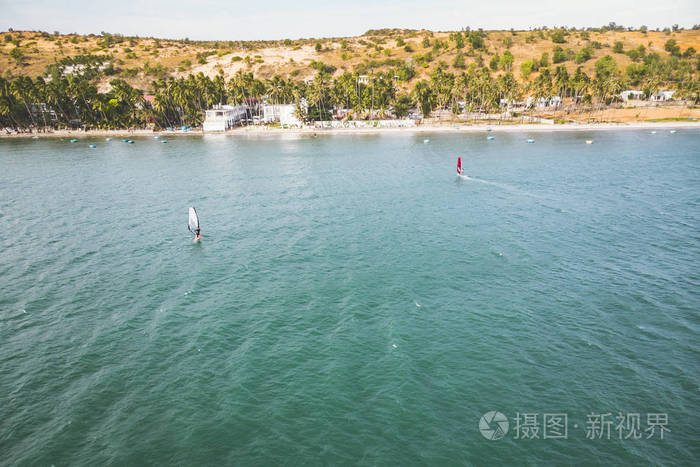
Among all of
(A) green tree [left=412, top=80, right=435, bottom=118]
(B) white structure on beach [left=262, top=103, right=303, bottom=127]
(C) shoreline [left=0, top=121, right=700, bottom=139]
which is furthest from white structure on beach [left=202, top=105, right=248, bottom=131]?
(A) green tree [left=412, top=80, right=435, bottom=118]

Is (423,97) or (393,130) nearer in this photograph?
(393,130)

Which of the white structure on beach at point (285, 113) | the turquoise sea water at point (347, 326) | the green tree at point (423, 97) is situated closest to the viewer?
the turquoise sea water at point (347, 326)

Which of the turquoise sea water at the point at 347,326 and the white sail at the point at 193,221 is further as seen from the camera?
the white sail at the point at 193,221

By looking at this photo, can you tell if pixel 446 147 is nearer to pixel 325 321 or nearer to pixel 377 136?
pixel 377 136

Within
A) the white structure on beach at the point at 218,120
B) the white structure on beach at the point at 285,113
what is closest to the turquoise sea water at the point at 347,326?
the white structure on beach at the point at 218,120

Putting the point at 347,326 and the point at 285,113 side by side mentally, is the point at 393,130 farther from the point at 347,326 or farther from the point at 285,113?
the point at 347,326

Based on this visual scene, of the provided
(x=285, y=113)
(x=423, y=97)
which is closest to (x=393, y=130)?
(x=423, y=97)

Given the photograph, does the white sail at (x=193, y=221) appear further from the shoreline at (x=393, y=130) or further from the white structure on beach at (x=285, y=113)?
the white structure on beach at (x=285, y=113)
